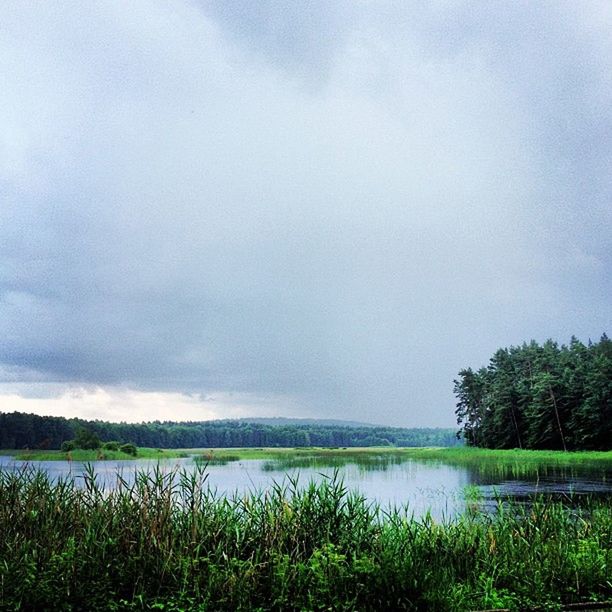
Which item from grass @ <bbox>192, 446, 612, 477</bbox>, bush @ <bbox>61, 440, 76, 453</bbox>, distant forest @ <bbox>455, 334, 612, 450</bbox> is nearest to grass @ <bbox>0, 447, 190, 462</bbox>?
bush @ <bbox>61, 440, 76, 453</bbox>

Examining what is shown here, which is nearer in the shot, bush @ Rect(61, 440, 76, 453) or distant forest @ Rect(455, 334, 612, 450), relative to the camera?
bush @ Rect(61, 440, 76, 453)

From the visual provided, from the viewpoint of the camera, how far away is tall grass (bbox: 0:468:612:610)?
21.0ft

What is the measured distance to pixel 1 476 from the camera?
875 centimetres

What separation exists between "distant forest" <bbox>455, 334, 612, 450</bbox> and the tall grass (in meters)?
41.3

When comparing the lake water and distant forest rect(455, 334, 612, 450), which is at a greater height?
distant forest rect(455, 334, 612, 450)

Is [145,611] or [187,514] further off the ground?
[187,514]

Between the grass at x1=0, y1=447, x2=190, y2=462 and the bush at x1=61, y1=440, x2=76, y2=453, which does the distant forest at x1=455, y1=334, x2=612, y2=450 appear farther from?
the bush at x1=61, y1=440, x2=76, y2=453

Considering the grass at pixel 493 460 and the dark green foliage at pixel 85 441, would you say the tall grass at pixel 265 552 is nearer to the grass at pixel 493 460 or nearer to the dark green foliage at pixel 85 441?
the dark green foliage at pixel 85 441

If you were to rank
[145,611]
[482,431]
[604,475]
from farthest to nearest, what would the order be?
[482,431] → [604,475] → [145,611]

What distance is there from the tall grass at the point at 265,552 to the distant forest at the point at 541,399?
136ft

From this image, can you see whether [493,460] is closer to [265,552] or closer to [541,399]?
[541,399]

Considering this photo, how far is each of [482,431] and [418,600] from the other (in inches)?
2209

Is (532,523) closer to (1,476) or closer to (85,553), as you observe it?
(85,553)

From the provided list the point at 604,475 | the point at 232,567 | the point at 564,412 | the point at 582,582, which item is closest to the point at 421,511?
the point at 582,582
